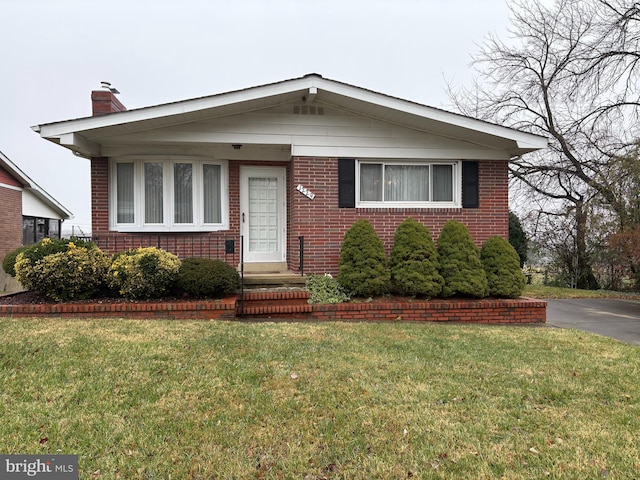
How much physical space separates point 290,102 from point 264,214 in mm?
2521

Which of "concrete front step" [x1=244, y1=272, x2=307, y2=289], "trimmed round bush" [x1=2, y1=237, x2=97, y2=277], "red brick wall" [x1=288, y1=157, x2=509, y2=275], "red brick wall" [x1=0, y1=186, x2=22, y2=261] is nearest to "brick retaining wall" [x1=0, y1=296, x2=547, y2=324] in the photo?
"concrete front step" [x1=244, y1=272, x2=307, y2=289]

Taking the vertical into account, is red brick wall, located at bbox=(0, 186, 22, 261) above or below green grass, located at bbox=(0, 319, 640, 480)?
above

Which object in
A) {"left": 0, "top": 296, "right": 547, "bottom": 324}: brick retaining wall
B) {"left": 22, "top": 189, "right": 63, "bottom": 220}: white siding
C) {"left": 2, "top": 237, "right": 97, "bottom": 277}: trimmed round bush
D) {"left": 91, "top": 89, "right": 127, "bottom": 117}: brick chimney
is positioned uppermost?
{"left": 91, "top": 89, "right": 127, "bottom": 117}: brick chimney

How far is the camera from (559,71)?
1580 cm

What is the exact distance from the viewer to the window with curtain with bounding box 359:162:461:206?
326 inches

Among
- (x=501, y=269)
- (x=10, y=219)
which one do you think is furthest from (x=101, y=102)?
(x=10, y=219)

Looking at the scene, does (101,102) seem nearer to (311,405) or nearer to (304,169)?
(304,169)

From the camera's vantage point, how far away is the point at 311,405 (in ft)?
10.7

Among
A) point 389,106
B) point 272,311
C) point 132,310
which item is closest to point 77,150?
point 132,310

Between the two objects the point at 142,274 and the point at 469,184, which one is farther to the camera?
the point at 469,184

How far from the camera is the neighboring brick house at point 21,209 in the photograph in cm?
1886

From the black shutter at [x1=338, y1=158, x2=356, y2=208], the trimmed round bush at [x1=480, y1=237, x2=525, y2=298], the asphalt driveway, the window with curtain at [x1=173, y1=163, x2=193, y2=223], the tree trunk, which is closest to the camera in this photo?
the asphalt driveway

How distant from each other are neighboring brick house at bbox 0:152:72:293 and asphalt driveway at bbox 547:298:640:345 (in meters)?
22.3

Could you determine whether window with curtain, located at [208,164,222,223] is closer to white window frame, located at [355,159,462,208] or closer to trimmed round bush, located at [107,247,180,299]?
trimmed round bush, located at [107,247,180,299]
